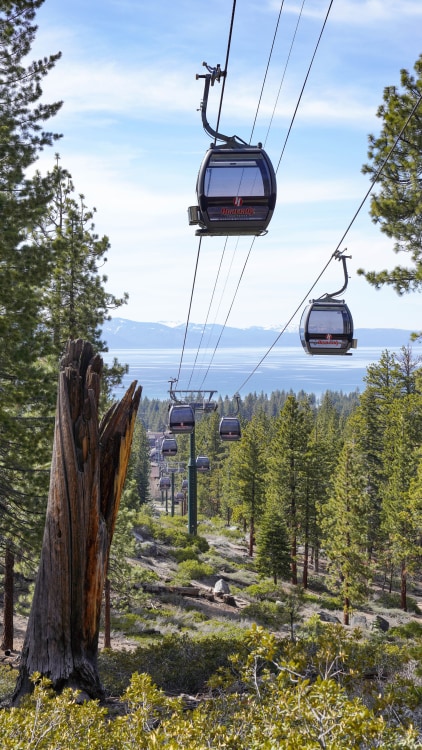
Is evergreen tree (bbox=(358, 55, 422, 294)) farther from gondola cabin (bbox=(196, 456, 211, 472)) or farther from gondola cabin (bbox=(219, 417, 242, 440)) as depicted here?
gondola cabin (bbox=(196, 456, 211, 472))

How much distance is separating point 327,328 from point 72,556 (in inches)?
235

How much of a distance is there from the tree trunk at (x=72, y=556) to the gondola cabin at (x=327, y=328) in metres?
4.34

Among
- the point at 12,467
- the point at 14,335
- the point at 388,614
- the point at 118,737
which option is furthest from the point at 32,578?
the point at 388,614

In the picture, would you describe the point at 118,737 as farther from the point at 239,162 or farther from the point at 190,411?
the point at 190,411

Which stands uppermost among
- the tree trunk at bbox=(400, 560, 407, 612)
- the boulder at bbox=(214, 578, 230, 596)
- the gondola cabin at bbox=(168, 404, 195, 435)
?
the gondola cabin at bbox=(168, 404, 195, 435)

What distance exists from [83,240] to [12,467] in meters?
8.55

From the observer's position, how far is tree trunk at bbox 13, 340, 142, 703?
A: 7230mm

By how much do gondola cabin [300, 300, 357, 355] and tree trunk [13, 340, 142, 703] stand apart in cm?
434

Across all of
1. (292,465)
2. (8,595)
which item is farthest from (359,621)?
(8,595)

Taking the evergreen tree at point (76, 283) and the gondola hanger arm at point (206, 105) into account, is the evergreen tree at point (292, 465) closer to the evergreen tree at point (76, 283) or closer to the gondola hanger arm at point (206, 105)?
the evergreen tree at point (76, 283)

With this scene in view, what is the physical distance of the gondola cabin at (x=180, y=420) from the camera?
21.5 meters

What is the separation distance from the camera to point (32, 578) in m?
15.9

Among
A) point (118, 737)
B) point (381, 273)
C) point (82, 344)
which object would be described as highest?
point (381, 273)

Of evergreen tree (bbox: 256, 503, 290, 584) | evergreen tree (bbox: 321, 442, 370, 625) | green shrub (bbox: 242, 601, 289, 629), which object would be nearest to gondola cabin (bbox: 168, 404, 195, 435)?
green shrub (bbox: 242, 601, 289, 629)
